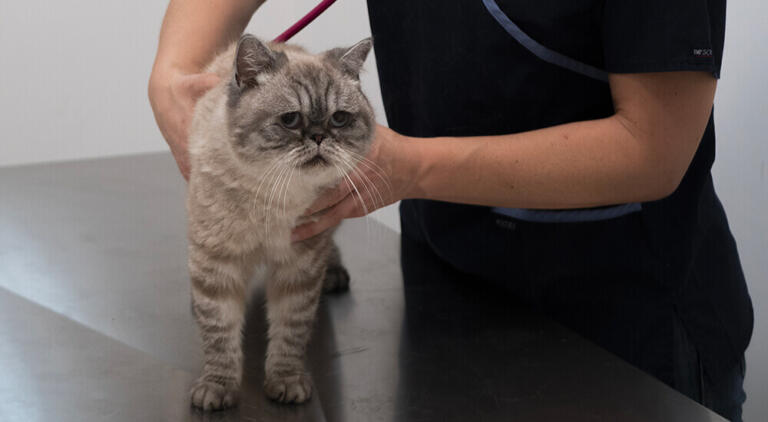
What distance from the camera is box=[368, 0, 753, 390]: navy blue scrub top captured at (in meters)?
1.48

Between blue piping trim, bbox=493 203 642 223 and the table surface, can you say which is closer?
the table surface

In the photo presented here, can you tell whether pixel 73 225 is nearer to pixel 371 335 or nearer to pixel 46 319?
pixel 46 319

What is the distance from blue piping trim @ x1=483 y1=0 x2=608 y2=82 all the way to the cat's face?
316mm

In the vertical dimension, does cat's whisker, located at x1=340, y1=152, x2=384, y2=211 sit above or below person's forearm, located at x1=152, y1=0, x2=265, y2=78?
below

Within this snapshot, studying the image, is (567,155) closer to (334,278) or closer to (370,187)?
(370,187)

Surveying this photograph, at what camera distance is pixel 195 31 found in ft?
5.75

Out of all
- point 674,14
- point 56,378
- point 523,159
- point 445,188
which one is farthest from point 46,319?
point 674,14

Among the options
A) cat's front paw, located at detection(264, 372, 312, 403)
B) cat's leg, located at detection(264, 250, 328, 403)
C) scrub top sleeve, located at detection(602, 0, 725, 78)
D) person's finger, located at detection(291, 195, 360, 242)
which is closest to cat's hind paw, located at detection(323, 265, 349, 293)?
cat's leg, located at detection(264, 250, 328, 403)

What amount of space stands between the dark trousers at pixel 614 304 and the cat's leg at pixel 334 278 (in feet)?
0.87

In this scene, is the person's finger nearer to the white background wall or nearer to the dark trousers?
the dark trousers

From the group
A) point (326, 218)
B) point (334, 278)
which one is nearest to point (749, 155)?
point (334, 278)

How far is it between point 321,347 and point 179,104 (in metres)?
0.58

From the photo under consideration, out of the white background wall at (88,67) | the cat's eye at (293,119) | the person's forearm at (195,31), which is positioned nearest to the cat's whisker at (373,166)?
the cat's eye at (293,119)

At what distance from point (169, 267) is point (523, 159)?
3.02 feet
